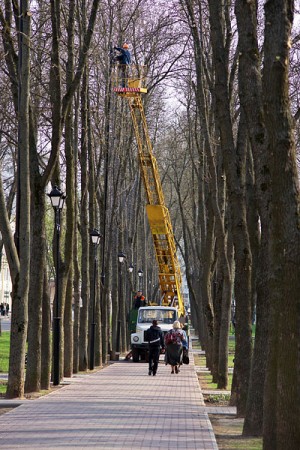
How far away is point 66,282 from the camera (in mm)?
24578

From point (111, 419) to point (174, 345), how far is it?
14747 millimetres

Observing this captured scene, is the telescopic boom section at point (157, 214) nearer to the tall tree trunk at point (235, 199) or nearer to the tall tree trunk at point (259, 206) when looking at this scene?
the tall tree trunk at point (235, 199)

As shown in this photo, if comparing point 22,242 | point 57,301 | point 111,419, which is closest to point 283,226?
point 111,419

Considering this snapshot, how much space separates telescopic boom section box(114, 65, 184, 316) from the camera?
4191 cm

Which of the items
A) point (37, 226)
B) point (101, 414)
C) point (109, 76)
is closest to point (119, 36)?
point (109, 76)

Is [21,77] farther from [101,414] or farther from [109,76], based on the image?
[109,76]

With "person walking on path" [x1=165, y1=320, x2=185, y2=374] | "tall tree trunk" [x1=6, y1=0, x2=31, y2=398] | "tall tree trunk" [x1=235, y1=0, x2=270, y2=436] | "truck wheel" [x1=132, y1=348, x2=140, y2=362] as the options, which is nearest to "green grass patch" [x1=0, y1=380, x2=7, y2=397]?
"tall tree trunk" [x1=6, y1=0, x2=31, y2=398]

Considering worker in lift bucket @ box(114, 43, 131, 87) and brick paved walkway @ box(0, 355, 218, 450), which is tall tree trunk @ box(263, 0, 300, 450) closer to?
brick paved walkway @ box(0, 355, 218, 450)

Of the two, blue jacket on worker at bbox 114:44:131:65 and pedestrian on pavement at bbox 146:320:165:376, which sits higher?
blue jacket on worker at bbox 114:44:131:65

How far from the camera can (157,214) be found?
142ft

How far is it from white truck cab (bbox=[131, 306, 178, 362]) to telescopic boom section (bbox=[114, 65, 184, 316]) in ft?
9.58

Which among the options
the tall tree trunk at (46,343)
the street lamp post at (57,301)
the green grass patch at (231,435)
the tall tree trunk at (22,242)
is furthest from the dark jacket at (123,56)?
the green grass patch at (231,435)

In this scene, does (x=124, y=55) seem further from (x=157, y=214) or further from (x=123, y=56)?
(x=157, y=214)

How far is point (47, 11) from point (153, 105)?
27194 millimetres
